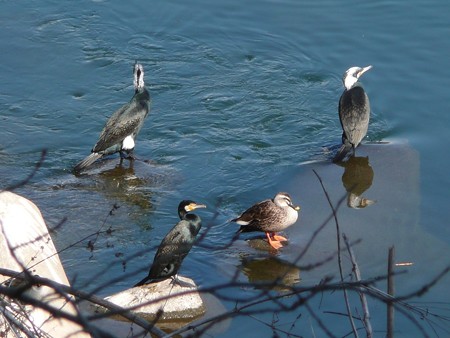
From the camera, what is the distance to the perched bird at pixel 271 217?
812 centimetres

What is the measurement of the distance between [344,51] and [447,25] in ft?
4.59

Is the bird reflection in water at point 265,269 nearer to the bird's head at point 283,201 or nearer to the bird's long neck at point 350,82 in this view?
the bird's head at point 283,201

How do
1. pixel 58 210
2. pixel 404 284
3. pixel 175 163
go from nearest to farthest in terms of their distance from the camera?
pixel 404 284 < pixel 58 210 < pixel 175 163

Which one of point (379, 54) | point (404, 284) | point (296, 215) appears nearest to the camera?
point (404, 284)

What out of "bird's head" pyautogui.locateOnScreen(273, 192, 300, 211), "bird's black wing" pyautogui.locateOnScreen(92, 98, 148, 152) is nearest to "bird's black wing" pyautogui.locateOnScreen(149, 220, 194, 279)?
"bird's head" pyautogui.locateOnScreen(273, 192, 300, 211)

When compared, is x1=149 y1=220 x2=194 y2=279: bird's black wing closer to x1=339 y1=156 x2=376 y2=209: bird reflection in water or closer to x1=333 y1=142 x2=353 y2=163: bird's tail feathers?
x1=339 y1=156 x2=376 y2=209: bird reflection in water

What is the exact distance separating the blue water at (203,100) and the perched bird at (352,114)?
11.5 inches

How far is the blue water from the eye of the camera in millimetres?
9094

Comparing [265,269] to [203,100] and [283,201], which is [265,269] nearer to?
[283,201]

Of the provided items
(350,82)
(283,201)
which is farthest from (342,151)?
(283,201)

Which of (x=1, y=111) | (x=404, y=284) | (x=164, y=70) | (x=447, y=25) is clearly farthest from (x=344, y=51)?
(x=404, y=284)

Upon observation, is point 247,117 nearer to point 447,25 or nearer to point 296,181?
point 296,181

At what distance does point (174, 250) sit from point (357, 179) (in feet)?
9.51

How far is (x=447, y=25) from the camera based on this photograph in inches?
488
